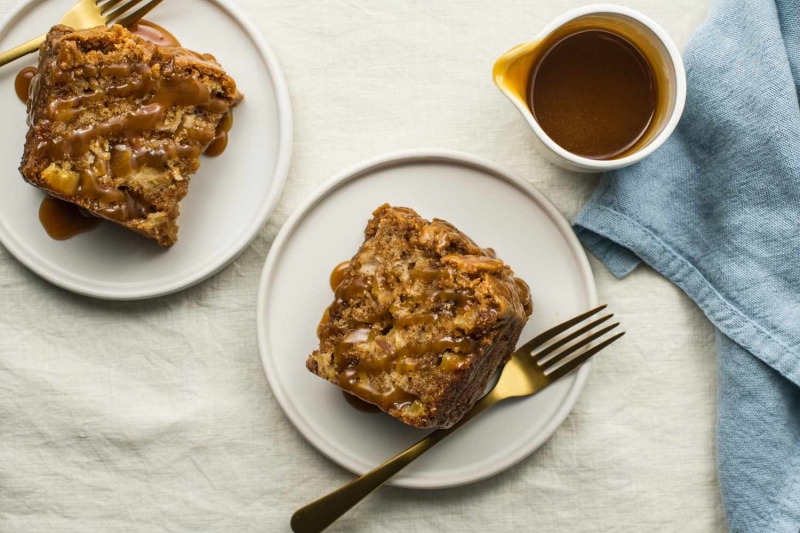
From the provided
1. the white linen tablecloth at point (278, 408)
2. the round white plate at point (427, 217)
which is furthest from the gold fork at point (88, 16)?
the round white plate at point (427, 217)

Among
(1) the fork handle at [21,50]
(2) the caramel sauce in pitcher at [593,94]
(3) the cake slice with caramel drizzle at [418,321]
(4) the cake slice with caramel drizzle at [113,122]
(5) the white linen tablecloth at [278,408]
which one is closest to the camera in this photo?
(3) the cake slice with caramel drizzle at [418,321]

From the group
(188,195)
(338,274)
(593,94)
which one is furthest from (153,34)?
(593,94)

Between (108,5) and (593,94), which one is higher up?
(108,5)

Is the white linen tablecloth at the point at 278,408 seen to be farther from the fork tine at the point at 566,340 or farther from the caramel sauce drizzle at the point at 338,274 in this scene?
the caramel sauce drizzle at the point at 338,274

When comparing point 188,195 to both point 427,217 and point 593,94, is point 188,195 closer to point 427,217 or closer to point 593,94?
point 427,217

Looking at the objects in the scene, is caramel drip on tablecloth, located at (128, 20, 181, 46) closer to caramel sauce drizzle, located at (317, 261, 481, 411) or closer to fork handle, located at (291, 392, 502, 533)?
caramel sauce drizzle, located at (317, 261, 481, 411)

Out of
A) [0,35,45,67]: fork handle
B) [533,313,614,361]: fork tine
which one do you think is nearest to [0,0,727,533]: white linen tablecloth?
[533,313,614,361]: fork tine
